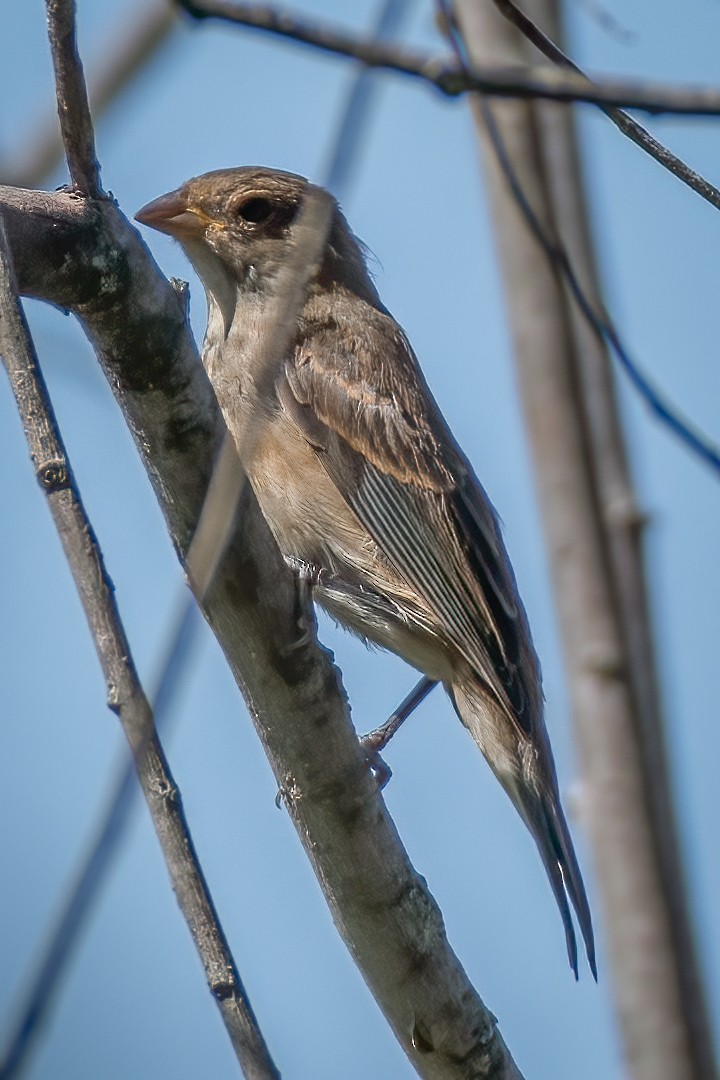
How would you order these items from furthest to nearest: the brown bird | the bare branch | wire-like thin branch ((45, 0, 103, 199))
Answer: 1. the brown bird
2. wire-like thin branch ((45, 0, 103, 199))
3. the bare branch

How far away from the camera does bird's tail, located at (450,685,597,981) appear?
4.51 metres

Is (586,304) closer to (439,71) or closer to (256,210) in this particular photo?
(439,71)

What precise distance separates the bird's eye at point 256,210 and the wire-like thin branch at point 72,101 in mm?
2333

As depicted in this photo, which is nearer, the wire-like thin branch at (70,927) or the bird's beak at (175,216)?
the wire-like thin branch at (70,927)

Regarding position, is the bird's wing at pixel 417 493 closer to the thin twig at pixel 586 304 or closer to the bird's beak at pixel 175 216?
the bird's beak at pixel 175 216

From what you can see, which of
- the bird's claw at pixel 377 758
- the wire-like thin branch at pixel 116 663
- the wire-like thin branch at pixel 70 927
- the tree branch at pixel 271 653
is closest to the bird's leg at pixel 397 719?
the bird's claw at pixel 377 758

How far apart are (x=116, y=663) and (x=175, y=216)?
344 centimetres

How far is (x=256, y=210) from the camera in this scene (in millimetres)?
5652

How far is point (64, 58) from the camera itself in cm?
300

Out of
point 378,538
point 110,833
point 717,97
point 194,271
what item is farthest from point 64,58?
point 194,271

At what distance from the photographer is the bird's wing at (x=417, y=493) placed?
4.98m

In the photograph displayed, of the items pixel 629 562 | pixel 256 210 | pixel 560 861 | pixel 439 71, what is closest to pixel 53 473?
pixel 439 71

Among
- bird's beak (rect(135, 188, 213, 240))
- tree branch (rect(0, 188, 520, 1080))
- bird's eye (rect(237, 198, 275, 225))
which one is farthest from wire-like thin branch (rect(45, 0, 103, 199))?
bird's eye (rect(237, 198, 275, 225))

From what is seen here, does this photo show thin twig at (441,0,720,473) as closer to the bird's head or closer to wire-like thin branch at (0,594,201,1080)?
wire-like thin branch at (0,594,201,1080)
